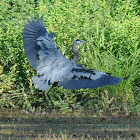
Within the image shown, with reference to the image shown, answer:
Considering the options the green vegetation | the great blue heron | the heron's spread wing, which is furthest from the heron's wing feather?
the green vegetation

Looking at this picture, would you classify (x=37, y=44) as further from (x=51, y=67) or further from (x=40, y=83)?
(x=40, y=83)

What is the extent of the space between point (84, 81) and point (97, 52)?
1796mm

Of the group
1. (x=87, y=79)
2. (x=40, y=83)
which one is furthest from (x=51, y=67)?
(x=87, y=79)

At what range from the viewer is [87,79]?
249 inches

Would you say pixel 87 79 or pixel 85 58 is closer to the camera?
pixel 87 79

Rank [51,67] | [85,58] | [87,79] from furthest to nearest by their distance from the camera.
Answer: [85,58], [51,67], [87,79]

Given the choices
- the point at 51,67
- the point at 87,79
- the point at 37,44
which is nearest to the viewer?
the point at 87,79

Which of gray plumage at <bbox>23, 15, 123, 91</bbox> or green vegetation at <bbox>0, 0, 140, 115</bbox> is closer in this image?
gray plumage at <bbox>23, 15, 123, 91</bbox>

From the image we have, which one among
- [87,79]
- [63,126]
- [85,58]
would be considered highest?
[85,58]

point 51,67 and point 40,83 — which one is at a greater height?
point 51,67

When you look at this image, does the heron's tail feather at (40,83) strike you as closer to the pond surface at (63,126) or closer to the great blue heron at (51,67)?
the great blue heron at (51,67)

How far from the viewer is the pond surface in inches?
209

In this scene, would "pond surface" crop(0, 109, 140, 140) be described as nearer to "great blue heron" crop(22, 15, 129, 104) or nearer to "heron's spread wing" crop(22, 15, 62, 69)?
"great blue heron" crop(22, 15, 129, 104)

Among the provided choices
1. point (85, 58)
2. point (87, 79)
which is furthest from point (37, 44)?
point (87, 79)
